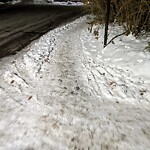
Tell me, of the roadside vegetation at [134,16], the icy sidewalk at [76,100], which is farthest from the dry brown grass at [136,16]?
the icy sidewalk at [76,100]

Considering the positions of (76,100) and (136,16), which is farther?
(136,16)

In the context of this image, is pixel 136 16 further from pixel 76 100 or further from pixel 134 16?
pixel 76 100

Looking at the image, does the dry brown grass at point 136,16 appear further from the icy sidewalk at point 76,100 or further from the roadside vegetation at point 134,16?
the icy sidewalk at point 76,100

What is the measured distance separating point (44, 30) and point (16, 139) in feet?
28.4

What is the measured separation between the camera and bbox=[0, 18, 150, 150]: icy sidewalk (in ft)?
11.7

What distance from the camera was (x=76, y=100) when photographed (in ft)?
15.5

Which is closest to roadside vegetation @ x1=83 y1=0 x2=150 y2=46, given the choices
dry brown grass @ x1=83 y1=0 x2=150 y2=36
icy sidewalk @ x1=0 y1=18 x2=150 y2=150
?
dry brown grass @ x1=83 y1=0 x2=150 y2=36

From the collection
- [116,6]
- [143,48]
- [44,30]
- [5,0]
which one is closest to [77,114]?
[143,48]

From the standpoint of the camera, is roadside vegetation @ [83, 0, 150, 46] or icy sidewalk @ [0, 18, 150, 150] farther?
roadside vegetation @ [83, 0, 150, 46]

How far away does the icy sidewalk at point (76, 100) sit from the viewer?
3576mm

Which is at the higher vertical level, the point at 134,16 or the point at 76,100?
the point at 134,16

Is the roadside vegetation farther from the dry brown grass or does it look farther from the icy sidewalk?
the icy sidewalk

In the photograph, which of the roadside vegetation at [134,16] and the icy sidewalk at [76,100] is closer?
the icy sidewalk at [76,100]

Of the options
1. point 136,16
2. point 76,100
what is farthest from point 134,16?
point 76,100
